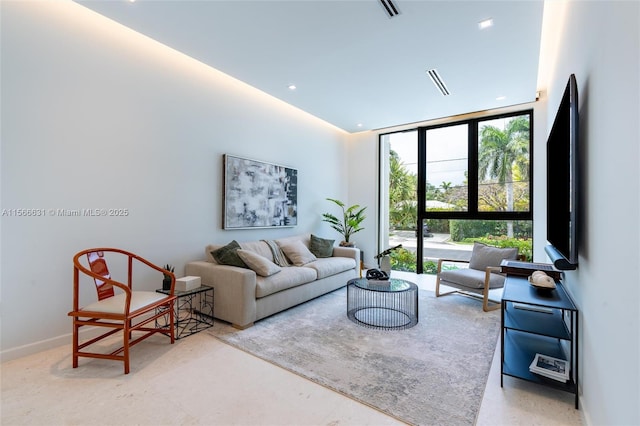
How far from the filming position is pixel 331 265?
14.0 feet

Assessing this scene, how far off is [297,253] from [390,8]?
3114 mm

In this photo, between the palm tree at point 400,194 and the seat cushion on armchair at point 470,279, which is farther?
the palm tree at point 400,194

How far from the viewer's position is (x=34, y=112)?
2455 mm

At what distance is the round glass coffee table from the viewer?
316 cm

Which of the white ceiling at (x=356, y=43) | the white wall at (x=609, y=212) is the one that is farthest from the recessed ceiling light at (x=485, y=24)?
the white wall at (x=609, y=212)

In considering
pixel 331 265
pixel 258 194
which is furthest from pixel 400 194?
pixel 258 194

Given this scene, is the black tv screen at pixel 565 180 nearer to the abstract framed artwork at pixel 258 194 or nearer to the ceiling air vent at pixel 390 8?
the ceiling air vent at pixel 390 8

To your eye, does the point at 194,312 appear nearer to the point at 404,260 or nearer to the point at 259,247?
the point at 259,247

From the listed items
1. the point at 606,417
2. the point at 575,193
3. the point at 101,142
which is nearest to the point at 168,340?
the point at 101,142

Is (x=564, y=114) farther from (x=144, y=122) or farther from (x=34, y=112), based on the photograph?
(x=34, y=112)

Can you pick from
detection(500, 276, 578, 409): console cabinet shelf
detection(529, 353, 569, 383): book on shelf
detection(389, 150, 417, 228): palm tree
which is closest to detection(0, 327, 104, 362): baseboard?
detection(500, 276, 578, 409): console cabinet shelf

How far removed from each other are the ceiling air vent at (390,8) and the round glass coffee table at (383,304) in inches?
102

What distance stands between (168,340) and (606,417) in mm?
3086

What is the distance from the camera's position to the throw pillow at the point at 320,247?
15.6 ft
